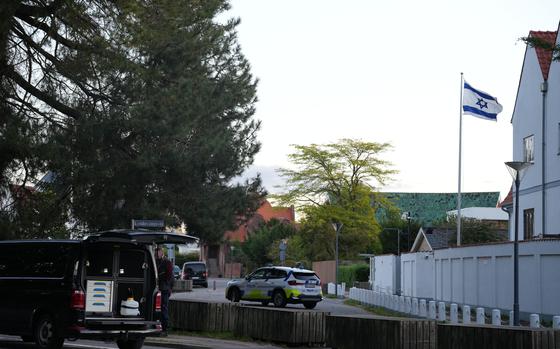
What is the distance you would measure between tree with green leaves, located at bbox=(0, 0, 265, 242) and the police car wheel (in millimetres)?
4057

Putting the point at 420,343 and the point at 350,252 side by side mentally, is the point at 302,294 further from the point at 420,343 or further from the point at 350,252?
the point at 350,252

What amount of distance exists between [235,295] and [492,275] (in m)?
11.6

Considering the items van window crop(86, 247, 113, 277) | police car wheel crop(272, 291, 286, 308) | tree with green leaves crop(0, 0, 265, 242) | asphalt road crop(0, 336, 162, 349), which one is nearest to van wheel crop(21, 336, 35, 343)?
asphalt road crop(0, 336, 162, 349)

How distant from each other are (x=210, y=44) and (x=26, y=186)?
28.8 feet

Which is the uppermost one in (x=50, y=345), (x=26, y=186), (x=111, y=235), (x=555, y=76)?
(x=555, y=76)

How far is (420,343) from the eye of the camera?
59.6ft

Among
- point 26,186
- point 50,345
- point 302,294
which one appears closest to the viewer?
point 50,345

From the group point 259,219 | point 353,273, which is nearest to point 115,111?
point 353,273

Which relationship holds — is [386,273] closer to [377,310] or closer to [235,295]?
[377,310]

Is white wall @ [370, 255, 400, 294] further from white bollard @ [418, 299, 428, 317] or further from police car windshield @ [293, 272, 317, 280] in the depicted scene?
white bollard @ [418, 299, 428, 317]

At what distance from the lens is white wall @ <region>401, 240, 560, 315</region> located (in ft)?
98.2

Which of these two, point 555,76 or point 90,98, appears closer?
point 90,98

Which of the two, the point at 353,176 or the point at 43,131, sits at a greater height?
the point at 353,176

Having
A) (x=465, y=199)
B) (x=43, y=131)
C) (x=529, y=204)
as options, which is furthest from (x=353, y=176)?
(x=43, y=131)
